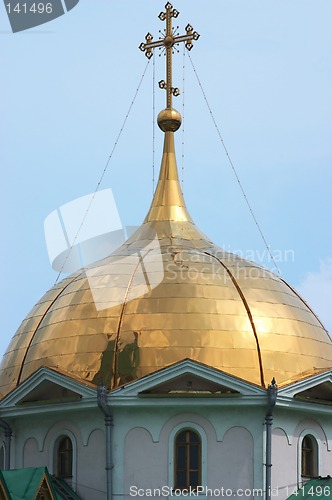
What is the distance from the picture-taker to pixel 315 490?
38.6 m

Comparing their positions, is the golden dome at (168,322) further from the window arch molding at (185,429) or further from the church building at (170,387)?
the window arch molding at (185,429)

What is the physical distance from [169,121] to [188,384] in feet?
31.9

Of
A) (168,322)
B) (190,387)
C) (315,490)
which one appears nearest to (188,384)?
(190,387)

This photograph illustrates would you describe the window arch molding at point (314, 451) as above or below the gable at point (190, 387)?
below


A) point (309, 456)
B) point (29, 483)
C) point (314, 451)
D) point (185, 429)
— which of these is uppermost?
point (185, 429)

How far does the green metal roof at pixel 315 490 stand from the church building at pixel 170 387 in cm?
15

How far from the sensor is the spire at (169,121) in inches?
1741

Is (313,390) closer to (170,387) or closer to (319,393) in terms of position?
(319,393)

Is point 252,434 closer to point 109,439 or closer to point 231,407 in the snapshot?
point 231,407

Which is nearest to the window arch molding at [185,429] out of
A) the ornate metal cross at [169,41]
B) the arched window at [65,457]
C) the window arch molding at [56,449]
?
the window arch molding at [56,449]

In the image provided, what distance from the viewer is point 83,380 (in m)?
38.4

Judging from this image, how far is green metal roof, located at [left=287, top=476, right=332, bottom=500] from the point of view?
38375 millimetres

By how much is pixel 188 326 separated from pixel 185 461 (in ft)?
10.5

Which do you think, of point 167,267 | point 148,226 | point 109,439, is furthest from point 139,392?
point 148,226
